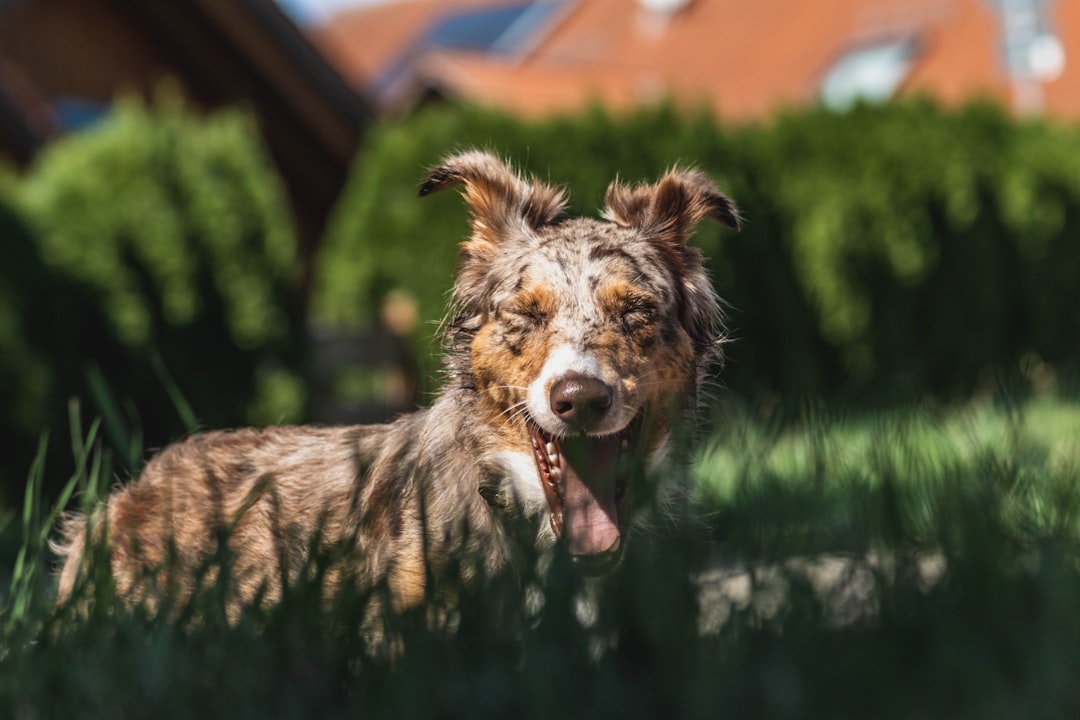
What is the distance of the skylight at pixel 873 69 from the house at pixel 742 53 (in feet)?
0.10

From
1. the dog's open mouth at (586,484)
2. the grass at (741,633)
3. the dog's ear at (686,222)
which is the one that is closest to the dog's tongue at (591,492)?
the dog's open mouth at (586,484)

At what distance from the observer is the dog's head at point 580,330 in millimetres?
3736

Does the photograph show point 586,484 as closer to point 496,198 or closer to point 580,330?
point 580,330

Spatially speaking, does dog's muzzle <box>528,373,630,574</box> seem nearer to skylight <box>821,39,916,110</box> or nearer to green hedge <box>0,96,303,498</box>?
green hedge <box>0,96,303,498</box>

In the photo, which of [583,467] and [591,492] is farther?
[591,492]

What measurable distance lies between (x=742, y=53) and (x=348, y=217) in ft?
70.7

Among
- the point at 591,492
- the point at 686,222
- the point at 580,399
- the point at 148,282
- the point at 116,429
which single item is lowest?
the point at 591,492

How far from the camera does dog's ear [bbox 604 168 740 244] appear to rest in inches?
181

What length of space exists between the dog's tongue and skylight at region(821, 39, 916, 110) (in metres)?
25.1

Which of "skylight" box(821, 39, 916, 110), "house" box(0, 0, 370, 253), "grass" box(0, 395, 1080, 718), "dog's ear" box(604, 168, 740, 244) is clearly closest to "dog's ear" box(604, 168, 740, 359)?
"dog's ear" box(604, 168, 740, 244)

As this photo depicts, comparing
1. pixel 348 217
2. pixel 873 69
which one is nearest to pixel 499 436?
pixel 348 217

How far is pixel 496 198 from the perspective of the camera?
15.4ft

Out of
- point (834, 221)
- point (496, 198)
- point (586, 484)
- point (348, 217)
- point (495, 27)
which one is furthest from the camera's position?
point (495, 27)

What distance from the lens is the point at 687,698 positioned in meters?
2.33
